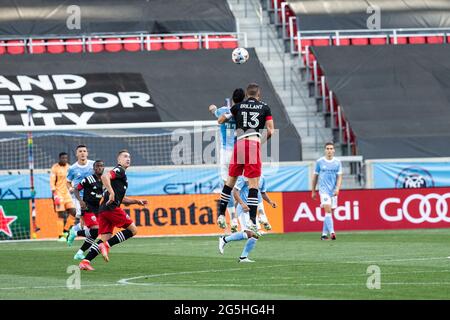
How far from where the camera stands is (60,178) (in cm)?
2959

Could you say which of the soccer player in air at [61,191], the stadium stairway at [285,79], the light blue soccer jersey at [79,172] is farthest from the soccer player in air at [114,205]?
the stadium stairway at [285,79]

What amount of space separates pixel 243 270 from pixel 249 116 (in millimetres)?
2672

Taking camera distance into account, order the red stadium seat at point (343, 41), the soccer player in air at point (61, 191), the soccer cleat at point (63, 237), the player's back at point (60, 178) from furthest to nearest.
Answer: the red stadium seat at point (343, 41)
the player's back at point (60, 178)
the soccer player in air at point (61, 191)
the soccer cleat at point (63, 237)

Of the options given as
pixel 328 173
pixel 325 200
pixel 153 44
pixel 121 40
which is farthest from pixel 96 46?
pixel 325 200

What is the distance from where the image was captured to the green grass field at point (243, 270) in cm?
1385

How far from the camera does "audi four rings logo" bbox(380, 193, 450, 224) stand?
31000mm

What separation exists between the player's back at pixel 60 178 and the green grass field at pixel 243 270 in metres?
3.33

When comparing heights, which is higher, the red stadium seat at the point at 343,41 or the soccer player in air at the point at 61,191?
the red stadium seat at the point at 343,41

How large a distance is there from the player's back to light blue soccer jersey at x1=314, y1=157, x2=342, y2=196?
6403mm

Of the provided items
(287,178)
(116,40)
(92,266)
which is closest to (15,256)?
(92,266)

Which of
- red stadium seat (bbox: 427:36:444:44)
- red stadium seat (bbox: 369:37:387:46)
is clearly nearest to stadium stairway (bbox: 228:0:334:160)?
red stadium seat (bbox: 369:37:387:46)

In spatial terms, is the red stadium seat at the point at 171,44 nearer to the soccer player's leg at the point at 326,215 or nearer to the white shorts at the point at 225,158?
the soccer player's leg at the point at 326,215

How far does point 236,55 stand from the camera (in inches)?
909

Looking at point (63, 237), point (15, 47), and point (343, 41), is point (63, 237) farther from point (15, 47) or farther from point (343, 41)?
point (343, 41)
